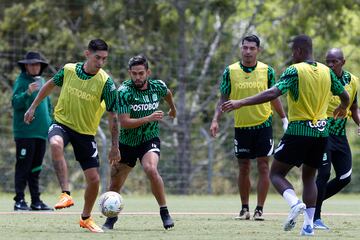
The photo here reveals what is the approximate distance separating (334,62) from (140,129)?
2.58m

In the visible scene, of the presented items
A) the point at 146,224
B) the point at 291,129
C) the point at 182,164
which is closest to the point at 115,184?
the point at 146,224

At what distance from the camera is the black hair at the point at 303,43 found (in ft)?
36.2

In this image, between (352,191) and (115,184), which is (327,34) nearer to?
(352,191)

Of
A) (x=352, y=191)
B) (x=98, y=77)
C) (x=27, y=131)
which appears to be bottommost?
(x=352, y=191)

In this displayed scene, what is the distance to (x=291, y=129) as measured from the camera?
11.2m

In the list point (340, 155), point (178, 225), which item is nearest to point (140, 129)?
point (178, 225)

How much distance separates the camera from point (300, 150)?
439 inches

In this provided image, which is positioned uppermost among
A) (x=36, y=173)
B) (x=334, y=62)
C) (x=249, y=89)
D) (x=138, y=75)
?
(x=334, y=62)

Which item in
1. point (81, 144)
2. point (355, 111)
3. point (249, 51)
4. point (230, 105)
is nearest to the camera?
point (230, 105)

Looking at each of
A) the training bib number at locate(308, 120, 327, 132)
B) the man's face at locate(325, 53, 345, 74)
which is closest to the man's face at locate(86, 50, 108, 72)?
the training bib number at locate(308, 120, 327, 132)

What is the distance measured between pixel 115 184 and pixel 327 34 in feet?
53.7

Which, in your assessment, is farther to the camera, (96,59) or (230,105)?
(96,59)

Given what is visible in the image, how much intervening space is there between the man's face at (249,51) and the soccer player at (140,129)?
2.47 metres

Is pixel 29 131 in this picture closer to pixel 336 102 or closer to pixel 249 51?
pixel 249 51
